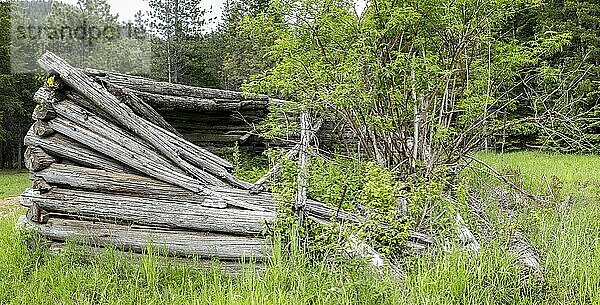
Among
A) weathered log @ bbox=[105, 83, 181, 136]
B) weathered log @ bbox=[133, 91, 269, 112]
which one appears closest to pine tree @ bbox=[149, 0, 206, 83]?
weathered log @ bbox=[133, 91, 269, 112]

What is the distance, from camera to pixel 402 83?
6406 mm

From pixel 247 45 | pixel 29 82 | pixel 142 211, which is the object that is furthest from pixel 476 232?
pixel 29 82

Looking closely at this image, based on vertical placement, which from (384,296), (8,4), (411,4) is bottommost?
(384,296)

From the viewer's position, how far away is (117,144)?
5.25m

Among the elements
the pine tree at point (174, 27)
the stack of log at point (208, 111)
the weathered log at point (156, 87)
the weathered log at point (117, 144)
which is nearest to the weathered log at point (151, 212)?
the weathered log at point (117, 144)

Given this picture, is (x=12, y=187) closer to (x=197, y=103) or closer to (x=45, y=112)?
(x=197, y=103)

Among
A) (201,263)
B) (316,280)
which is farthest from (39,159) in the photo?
(316,280)

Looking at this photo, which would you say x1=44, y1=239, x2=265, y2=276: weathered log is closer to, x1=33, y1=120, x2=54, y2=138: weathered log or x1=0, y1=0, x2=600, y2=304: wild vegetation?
x1=0, y1=0, x2=600, y2=304: wild vegetation

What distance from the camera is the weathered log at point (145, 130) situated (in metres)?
5.05

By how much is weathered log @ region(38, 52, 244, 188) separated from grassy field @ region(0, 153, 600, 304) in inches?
38.0

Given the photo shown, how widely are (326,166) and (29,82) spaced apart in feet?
93.1

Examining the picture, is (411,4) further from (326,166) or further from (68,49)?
(68,49)

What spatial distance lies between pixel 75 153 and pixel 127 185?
73 centimetres

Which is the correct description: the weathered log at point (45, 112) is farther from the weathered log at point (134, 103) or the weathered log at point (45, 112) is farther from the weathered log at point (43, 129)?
the weathered log at point (134, 103)
